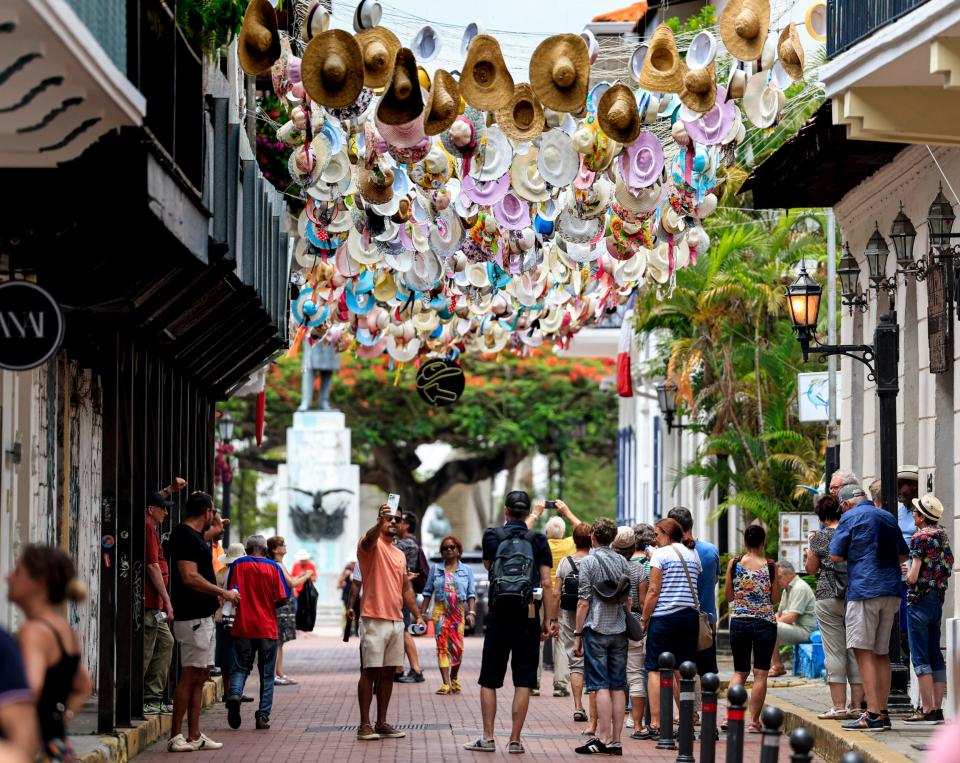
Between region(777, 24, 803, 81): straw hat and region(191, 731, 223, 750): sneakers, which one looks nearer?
region(777, 24, 803, 81): straw hat

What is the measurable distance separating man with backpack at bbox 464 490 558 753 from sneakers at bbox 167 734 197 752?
225 cm

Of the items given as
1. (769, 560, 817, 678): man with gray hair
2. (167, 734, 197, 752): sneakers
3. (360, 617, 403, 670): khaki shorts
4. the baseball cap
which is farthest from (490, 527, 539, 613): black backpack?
(769, 560, 817, 678): man with gray hair

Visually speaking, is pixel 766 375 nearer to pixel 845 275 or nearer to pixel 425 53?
pixel 845 275

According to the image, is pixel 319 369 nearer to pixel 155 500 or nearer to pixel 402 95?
pixel 155 500

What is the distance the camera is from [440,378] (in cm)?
2714

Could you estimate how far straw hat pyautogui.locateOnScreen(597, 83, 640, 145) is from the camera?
14.5 metres

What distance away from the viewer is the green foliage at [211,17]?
14.6 m

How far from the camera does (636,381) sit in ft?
149

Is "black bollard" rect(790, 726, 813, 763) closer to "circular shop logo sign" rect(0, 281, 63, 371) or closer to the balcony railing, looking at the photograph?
"circular shop logo sign" rect(0, 281, 63, 371)

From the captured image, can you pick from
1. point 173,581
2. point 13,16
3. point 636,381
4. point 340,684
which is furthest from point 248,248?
point 636,381

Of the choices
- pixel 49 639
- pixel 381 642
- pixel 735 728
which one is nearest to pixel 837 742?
pixel 381 642

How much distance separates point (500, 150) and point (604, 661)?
4091 mm

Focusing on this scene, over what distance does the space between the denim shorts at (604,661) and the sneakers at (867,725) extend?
1744 millimetres

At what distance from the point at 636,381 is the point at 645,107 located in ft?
98.1
